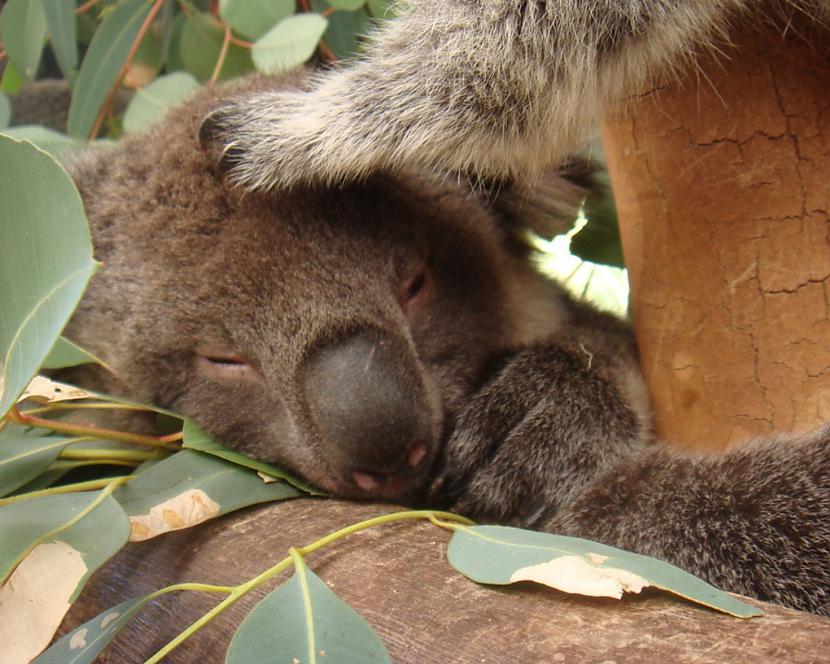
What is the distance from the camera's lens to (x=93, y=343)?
6.13 feet

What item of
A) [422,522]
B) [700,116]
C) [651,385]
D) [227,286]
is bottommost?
[651,385]

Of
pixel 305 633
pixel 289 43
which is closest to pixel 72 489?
pixel 305 633

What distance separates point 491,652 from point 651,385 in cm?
90

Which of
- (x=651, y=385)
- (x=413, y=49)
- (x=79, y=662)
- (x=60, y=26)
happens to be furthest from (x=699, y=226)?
(x=60, y=26)

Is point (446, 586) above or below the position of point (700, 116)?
below

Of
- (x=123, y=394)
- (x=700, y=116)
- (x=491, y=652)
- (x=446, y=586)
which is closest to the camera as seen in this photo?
(x=491, y=652)

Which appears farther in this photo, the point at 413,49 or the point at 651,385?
the point at 651,385

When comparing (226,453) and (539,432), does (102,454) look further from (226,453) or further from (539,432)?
(539,432)

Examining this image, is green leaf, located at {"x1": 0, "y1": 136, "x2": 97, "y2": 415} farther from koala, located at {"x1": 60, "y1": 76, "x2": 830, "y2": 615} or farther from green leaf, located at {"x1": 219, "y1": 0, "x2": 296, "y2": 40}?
green leaf, located at {"x1": 219, "y1": 0, "x2": 296, "y2": 40}

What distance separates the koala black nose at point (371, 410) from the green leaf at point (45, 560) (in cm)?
35

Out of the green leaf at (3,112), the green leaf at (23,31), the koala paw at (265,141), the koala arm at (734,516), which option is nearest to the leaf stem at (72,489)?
the koala paw at (265,141)

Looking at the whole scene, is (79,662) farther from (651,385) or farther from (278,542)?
(651,385)

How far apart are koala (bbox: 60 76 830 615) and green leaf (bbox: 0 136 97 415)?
46cm

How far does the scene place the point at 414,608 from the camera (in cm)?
106
